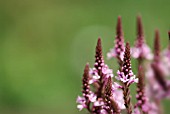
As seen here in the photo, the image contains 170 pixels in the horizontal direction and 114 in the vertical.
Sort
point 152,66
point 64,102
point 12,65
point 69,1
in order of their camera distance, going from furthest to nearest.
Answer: point 69,1, point 12,65, point 64,102, point 152,66

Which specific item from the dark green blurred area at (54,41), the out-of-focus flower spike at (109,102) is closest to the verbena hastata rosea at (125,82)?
the out-of-focus flower spike at (109,102)

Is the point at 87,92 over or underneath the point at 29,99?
underneath

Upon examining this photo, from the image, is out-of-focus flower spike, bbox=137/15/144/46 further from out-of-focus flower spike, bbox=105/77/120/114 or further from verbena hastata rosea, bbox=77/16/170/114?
out-of-focus flower spike, bbox=105/77/120/114

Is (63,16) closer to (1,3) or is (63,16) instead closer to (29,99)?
(1,3)

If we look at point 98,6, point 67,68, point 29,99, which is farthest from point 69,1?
point 29,99

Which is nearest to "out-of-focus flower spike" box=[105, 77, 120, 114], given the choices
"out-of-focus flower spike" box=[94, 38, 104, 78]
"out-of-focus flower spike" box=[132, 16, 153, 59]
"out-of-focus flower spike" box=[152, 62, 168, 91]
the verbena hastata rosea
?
the verbena hastata rosea

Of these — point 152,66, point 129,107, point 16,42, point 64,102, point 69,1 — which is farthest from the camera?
point 69,1

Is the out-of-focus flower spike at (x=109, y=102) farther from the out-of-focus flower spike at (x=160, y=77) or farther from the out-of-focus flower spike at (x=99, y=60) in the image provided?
the out-of-focus flower spike at (x=160, y=77)
